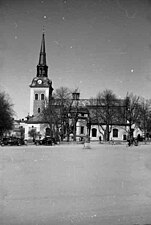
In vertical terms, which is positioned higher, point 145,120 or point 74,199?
point 145,120

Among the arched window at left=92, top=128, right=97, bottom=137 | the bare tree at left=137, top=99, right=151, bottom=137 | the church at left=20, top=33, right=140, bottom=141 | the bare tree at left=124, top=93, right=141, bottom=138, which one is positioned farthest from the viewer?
the arched window at left=92, top=128, right=97, bottom=137

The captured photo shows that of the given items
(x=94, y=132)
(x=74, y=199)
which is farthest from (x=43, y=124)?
(x=74, y=199)

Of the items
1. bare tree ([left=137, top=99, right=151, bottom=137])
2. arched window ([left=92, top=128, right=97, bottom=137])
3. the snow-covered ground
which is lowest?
the snow-covered ground

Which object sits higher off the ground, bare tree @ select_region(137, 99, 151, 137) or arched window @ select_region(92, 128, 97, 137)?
bare tree @ select_region(137, 99, 151, 137)

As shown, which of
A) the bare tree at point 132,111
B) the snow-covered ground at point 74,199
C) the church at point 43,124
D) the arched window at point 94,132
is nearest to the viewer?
the snow-covered ground at point 74,199

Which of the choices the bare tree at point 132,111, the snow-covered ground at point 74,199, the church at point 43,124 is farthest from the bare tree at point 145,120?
the snow-covered ground at point 74,199

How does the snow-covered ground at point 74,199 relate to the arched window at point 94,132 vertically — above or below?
below

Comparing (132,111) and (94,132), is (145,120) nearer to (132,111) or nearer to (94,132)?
(132,111)

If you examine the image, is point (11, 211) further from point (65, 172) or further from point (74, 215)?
point (65, 172)

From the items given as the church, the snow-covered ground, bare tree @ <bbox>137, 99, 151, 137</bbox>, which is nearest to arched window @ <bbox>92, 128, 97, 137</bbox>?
the church

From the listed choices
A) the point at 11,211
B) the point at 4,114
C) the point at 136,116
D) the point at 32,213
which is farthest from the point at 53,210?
the point at 136,116

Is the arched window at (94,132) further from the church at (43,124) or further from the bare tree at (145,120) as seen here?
the bare tree at (145,120)

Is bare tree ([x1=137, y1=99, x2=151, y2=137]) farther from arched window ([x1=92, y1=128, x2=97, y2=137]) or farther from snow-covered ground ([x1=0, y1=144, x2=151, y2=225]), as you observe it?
snow-covered ground ([x1=0, y1=144, x2=151, y2=225])

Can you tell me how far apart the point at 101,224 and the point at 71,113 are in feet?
90.9
